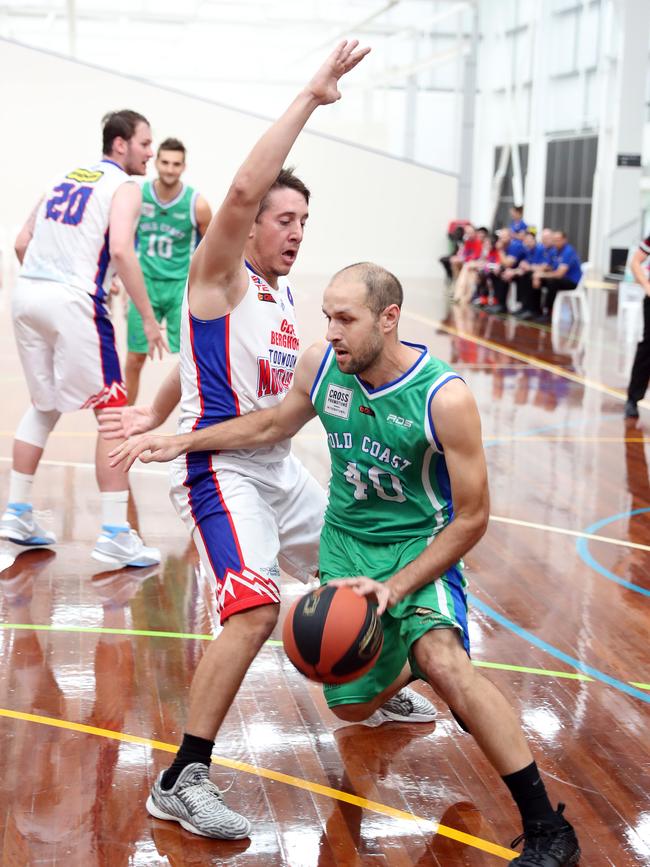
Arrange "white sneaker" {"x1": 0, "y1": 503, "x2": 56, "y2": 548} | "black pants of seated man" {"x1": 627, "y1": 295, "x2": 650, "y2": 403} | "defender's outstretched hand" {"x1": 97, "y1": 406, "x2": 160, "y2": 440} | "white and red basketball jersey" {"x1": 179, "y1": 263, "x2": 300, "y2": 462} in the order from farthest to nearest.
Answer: "black pants of seated man" {"x1": 627, "y1": 295, "x2": 650, "y2": 403}, "white sneaker" {"x1": 0, "y1": 503, "x2": 56, "y2": 548}, "defender's outstretched hand" {"x1": 97, "y1": 406, "x2": 160, "y2": 440}, "white and red basketball jersey" {"x1": 179, "y1": 263, "x2": 300, "y2": 462}

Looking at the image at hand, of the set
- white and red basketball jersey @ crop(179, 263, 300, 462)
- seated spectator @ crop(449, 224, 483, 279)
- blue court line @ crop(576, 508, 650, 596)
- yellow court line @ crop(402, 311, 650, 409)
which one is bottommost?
blue court line @ crop(576, 508, 650, 596)

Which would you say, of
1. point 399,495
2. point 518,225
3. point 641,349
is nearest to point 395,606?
point 399,495

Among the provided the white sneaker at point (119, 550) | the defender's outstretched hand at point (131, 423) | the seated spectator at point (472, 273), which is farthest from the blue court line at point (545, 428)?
the seated spectator at point (472, 273)

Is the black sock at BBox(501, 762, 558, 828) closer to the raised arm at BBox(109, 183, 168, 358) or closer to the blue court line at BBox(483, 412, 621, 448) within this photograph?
the raised arm at BBox(109, 183, 168, 358)

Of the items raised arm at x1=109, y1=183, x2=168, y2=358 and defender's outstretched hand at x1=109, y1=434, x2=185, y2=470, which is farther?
raised arm at x1=109, y1=183, x2=168, y2=358

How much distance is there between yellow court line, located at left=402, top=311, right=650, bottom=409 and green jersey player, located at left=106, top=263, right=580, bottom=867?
6899mm

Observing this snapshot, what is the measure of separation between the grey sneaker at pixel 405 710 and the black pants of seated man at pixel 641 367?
5.46m

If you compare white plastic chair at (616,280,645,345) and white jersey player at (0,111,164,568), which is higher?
white jersey player at (0,111,164,568)

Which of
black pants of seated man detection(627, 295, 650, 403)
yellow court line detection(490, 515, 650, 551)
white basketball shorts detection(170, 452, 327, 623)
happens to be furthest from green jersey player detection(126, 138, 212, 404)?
white basketball shorts detection(170, 452, 327, 623)

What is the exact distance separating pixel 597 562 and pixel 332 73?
123 inches

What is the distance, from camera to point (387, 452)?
3125 millimetres

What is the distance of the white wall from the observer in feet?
74.8

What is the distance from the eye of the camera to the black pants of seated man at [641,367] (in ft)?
28.5

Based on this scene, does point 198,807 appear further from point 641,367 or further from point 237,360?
point 641,367
